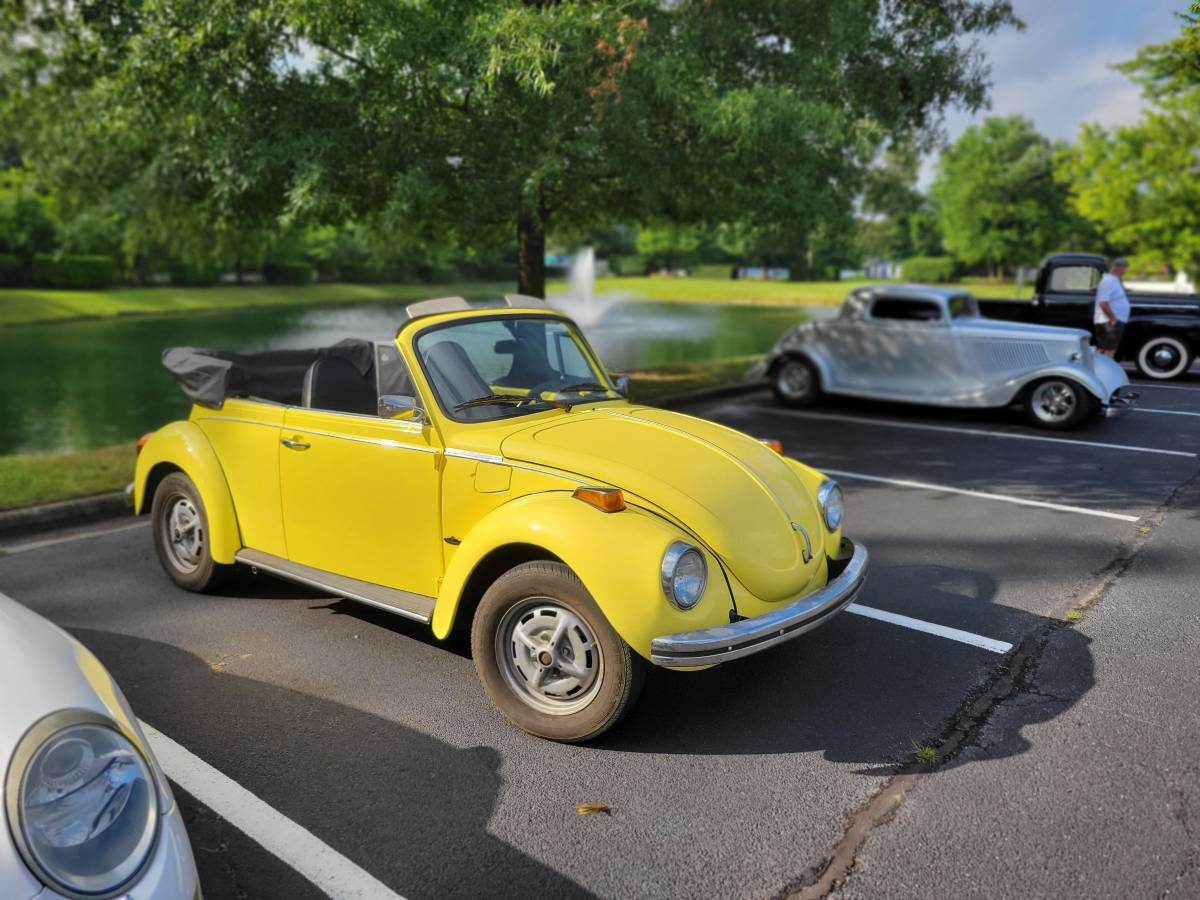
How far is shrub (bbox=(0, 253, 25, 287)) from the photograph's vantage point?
43250 millimetres

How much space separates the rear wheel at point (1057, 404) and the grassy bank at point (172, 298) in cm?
3172

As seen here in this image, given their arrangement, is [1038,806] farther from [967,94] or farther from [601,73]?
[967,94]

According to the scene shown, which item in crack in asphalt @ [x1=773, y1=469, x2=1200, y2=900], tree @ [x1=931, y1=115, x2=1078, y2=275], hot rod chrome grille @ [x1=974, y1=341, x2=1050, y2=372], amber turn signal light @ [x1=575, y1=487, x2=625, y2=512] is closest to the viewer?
crack in asphalt @ [x1=773, y1=469, x2=1200, y2=900]

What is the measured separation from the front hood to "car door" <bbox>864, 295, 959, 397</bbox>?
7749 millimetres

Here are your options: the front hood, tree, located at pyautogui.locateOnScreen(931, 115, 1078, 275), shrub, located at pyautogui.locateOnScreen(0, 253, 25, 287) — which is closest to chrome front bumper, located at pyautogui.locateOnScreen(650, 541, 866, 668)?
the front hood

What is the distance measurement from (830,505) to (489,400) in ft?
5.91

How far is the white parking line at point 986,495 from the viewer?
700 cm

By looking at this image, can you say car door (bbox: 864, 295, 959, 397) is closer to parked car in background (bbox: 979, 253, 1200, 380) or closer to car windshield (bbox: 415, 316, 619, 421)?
parked car in background (bbox: 979, 253, 1200, 380)

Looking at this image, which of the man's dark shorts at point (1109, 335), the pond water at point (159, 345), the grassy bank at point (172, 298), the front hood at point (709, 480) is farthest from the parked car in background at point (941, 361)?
the grassy bank at point (172, 298)

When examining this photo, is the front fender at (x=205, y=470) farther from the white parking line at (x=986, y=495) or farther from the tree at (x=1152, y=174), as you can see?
the tree at (x=1152, y=174)

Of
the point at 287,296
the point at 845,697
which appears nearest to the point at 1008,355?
the point at 845,697

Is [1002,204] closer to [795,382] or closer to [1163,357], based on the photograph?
[1163,357]

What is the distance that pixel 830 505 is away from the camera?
450 centimetres

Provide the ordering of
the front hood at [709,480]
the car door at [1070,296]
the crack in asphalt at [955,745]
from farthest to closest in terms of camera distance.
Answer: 1. the car door at [1070,296]
2. the front hood at [709,480]
3. the crack in asphalt at [955,745]
